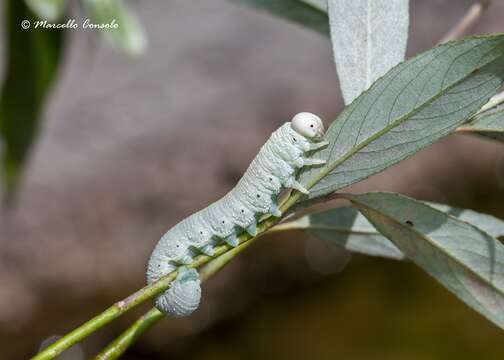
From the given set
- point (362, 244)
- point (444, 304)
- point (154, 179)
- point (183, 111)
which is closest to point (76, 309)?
point (154, 179)

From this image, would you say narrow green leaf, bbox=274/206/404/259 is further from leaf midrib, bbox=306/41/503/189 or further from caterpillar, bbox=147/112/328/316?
leaf midrib, bbox=306/41/503/189

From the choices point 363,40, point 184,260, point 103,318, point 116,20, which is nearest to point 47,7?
point 116,20

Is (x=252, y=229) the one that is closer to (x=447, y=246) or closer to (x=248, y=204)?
(x=248, y=204)

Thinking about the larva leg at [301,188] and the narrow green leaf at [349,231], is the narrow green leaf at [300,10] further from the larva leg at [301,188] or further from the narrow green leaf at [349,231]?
the larva leg at [301,188]

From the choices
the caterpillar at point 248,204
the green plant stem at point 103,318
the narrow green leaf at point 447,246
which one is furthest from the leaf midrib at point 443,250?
the green plant stem at point 103,318

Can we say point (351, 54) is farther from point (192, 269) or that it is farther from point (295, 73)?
point (295, 73)

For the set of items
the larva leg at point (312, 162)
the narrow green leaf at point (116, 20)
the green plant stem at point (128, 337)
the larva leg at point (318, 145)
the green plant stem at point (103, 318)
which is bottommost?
the green plant stem at point (128, 337)
